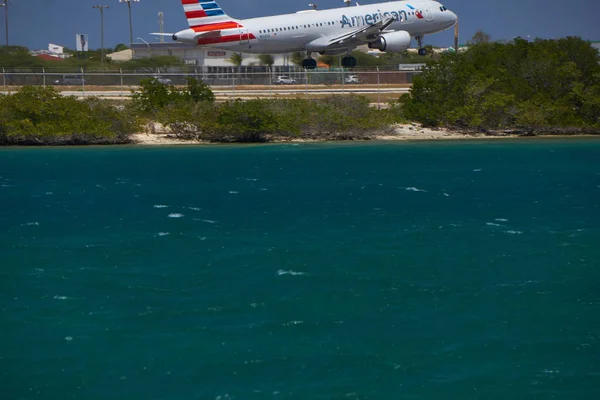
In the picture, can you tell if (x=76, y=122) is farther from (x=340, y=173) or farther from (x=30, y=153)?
(x=340, y=173)

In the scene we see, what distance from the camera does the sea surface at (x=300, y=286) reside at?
15820 millimetres

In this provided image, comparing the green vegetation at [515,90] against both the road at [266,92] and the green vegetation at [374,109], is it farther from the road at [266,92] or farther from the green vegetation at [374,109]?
the road at [266,92]

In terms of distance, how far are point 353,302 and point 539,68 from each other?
40.5m

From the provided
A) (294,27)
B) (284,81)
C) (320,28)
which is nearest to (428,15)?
(320,28)

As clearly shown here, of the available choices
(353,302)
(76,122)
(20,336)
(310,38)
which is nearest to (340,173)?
(76,122)

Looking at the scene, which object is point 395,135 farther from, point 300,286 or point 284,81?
point 284,81

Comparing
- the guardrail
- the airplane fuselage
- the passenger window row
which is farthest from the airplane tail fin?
the guardrail

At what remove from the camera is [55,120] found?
50062mm

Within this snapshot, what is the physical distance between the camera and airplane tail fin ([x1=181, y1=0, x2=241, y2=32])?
67938 mm

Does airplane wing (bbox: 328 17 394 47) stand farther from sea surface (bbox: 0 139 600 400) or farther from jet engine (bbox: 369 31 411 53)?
sea surface (bbox: 0 139 600 400)

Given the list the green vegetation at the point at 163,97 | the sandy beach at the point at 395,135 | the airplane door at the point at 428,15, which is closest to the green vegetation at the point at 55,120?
the sandy beach at the point at 395,135

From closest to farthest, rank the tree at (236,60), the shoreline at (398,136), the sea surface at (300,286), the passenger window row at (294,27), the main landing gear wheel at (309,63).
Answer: the sea surface at (300,286)
the shoreline at (398,136)
the passenger window row at (294,27)
the main landing gear wheel at (309,63)
the tree at (236,60)

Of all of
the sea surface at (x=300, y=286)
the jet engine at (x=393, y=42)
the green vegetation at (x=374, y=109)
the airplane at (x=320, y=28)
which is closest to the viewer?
the sea surface at (x=300, y=286)

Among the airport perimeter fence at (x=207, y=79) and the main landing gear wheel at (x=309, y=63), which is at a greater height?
the main landing gear wheel at (x=309, y=63)
